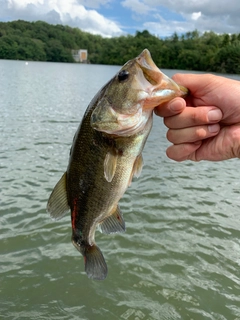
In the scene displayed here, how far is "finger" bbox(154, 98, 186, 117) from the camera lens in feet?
8.47

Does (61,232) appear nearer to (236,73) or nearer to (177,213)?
(177,213)

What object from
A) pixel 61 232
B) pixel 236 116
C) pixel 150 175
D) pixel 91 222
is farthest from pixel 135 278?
pixel 150 175

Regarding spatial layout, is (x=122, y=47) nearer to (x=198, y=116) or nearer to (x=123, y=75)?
(x=198, y=116)

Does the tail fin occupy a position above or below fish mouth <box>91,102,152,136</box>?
below

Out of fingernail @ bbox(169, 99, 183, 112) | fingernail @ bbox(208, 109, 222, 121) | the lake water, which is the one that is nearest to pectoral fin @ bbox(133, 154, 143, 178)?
fingernail @ bbox(169, 99, 183, 112)

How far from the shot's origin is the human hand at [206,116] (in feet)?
9.02

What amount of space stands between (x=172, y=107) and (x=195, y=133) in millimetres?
411

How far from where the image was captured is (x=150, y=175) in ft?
33.7

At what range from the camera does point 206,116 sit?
2.74 metres

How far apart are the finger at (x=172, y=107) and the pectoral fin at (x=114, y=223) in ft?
2.87

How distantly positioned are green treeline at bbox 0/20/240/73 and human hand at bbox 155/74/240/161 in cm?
7777

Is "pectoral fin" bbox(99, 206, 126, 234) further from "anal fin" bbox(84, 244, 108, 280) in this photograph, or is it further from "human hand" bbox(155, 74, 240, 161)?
"human hand" bbox(155, 74, 240, 161)

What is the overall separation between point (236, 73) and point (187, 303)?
80522 mm

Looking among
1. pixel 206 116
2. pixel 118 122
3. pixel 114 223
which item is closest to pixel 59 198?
pixel 114 223
